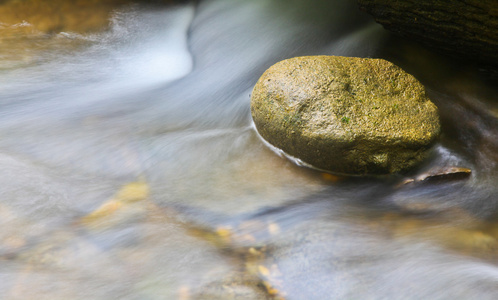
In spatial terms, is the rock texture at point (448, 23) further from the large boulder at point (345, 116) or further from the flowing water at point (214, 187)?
the large boulder at point (345, 116)

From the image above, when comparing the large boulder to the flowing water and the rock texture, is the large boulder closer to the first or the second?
the flowing water

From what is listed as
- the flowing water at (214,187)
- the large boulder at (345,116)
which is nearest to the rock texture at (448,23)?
the flowing water at (214,187)

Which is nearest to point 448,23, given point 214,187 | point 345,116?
point 345,116

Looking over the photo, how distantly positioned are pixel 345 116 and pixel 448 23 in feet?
4.37

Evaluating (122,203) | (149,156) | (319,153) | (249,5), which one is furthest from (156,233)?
(249,5)

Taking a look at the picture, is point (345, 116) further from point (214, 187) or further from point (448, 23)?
point (448, 23)

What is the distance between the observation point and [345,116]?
3.27m

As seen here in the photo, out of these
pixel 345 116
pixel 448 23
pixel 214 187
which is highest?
pixel 448 23

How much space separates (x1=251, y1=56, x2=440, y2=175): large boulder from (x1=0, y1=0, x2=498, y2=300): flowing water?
0.55 ft

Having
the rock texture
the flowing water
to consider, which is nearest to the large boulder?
the flowing water

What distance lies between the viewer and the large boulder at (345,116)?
3.26 meters

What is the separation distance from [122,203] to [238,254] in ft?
3.15

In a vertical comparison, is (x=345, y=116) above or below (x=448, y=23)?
below

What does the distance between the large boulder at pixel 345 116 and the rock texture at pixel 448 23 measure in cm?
62
